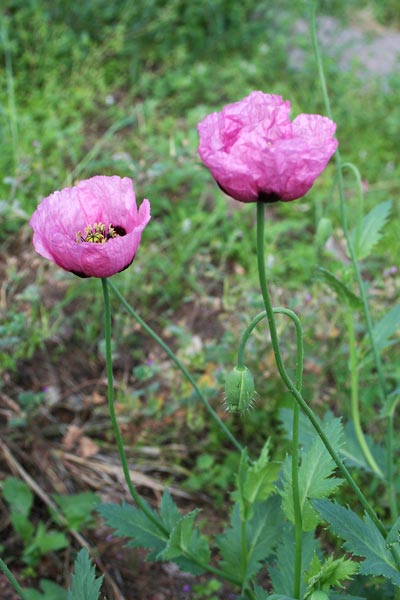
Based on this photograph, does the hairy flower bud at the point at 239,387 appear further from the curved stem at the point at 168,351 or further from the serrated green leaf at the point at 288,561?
the serrated green leaf at the point at 288,561

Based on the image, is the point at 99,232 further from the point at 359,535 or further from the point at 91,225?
the point at 359,535

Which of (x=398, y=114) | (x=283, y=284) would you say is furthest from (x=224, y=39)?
(x=283, y=284)

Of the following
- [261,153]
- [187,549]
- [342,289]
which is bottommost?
[187,549]

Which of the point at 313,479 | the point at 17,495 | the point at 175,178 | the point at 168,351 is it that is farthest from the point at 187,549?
the point at 175,178

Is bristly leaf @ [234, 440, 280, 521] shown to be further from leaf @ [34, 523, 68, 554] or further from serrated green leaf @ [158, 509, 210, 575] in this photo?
leaf @ [34, 523, 68, 554]

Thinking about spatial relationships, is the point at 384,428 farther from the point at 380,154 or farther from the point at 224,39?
the point at 224,39
